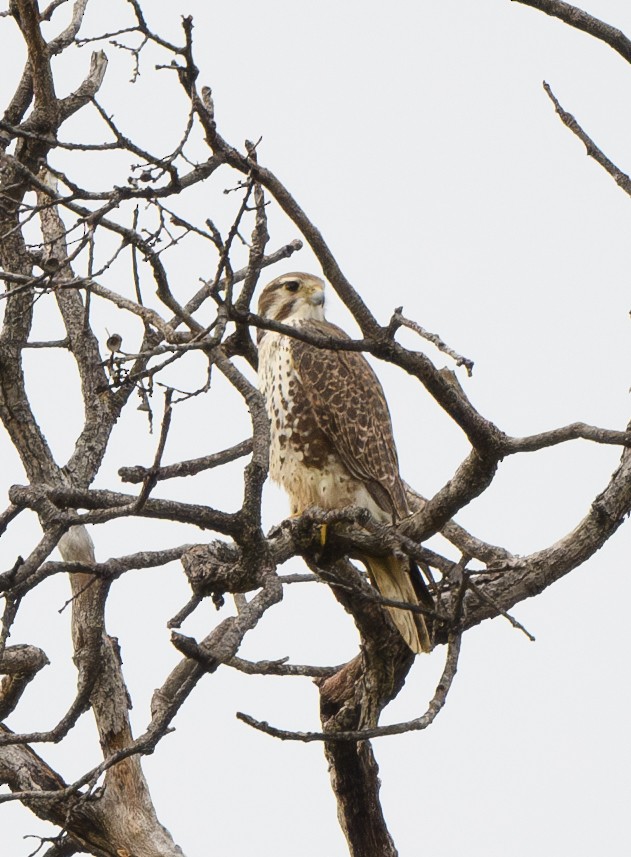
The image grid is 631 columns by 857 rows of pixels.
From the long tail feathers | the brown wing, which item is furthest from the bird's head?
the long tail feathers

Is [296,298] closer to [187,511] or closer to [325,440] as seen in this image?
[325,440]

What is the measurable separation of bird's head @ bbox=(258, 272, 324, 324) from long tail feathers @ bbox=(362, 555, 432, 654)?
1.89 meters

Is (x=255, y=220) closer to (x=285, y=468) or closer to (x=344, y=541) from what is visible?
(x=344, y=541)

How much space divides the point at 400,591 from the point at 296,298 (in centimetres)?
215

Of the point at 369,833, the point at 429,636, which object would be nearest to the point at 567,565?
the point at 429,636

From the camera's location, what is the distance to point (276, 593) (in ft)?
13.3

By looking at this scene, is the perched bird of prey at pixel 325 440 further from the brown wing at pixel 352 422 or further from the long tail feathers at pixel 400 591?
the long tail feathers at pixel 400 591

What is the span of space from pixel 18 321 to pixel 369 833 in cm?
280

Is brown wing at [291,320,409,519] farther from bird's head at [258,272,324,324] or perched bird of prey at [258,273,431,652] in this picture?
bird's head at [258,272,324,324]

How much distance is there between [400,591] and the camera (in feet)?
17.6

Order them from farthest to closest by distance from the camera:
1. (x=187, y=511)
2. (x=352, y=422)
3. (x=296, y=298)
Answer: (x=296, y=298), (x=352, y=422), (x=187, y=511)

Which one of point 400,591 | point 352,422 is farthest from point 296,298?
point 400,591

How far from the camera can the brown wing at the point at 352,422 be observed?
5969 mm

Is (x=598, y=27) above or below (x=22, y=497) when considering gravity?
above
